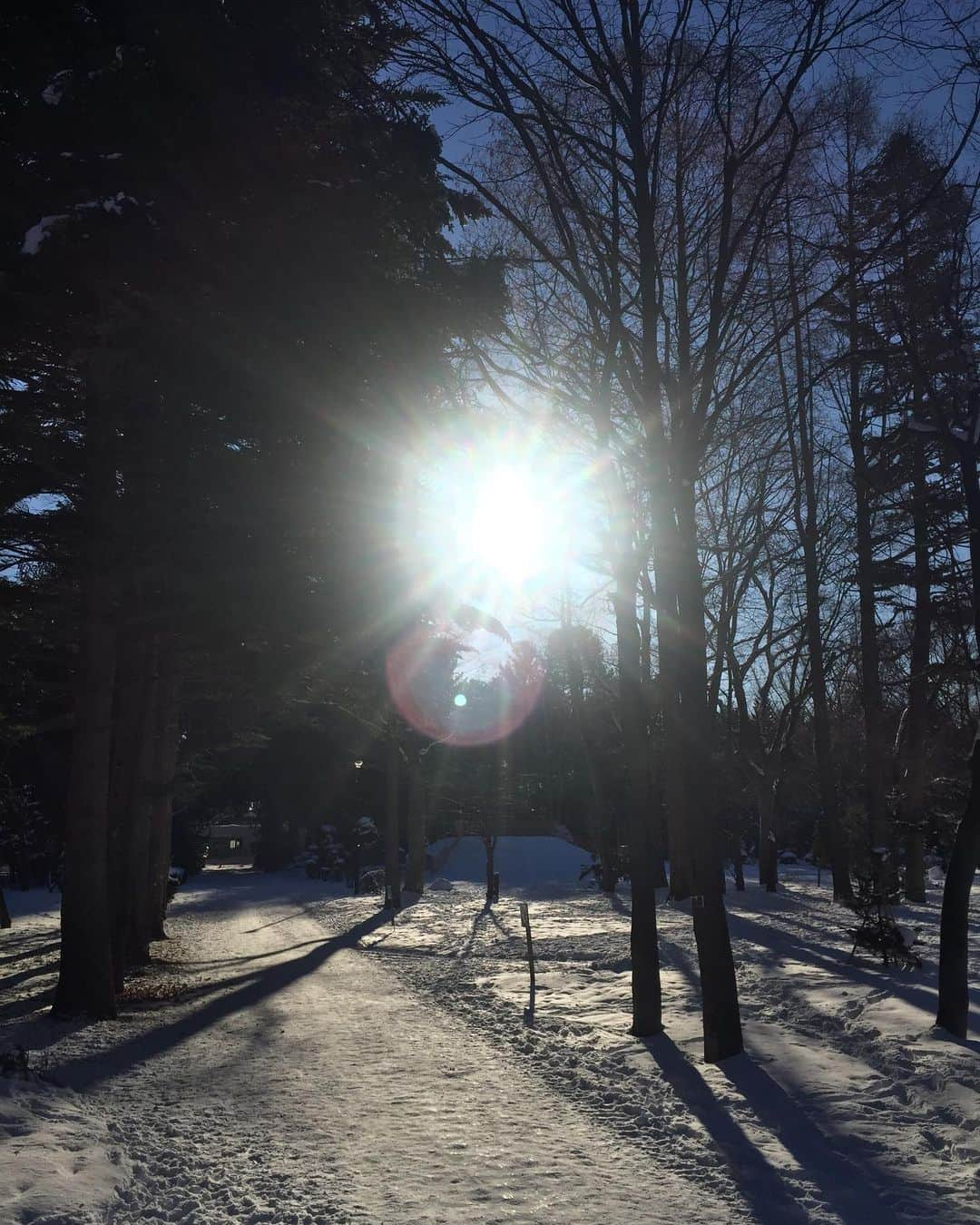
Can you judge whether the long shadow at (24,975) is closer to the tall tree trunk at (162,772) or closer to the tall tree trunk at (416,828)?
the tall tree trunk at (162,772)

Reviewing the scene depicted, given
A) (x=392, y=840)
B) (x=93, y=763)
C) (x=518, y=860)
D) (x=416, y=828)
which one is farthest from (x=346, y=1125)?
(x=518, y=860)

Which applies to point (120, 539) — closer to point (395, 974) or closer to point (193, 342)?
point (193, 342)

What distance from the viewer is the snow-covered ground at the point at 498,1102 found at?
5906 mm

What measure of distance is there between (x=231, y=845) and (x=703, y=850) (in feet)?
381

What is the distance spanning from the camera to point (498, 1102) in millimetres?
8336

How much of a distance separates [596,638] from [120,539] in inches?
815

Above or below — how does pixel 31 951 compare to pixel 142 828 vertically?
below

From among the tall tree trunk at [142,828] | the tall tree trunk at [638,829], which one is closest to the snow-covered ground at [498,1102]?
the tall tree trunk at [638,829]

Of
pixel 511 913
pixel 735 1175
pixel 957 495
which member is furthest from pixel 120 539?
pixel 511 913

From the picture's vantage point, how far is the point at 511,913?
93.6 feet

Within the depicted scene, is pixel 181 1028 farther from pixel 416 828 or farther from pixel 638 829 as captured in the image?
pixel 416 828

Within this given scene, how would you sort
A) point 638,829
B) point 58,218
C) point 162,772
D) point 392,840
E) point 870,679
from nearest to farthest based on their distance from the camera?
point 58,218 < point 638,829 < point 162,772 < point 870,679 < point 392,840

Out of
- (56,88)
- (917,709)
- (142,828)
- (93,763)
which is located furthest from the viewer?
(917,709)

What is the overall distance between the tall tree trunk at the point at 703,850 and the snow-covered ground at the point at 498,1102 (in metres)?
0.43
